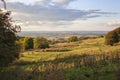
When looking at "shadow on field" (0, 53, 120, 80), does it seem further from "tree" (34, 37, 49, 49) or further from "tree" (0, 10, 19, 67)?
"tree" (34, 37, 49, 49)

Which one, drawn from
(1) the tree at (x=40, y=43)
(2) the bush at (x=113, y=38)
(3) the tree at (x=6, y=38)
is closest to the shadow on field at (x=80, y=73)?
(3) the tree at (x=6, y=38)

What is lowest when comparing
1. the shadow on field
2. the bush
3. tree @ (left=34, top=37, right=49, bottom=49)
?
tree @ (left=34, top=37, right=49, bottom=49)

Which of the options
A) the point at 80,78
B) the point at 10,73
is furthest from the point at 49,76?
the point at 10,73

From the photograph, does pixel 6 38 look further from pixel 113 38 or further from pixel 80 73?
pixel 113 38

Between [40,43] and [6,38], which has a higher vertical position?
[6,38]

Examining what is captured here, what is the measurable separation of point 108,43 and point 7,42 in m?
38.0

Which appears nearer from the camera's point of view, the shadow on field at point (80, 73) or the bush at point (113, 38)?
the shadow on field at point (80, 73)

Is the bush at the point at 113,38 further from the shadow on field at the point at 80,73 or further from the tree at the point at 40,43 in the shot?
the shadow on field at the point at 80,73

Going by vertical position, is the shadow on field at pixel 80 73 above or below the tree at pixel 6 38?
below

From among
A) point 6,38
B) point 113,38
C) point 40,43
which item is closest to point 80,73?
point 6,38

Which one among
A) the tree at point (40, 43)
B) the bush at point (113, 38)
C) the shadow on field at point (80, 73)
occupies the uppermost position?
the bush at point (113, 38)

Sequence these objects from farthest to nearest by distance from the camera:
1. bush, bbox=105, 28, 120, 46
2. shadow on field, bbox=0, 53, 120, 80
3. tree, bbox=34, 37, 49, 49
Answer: tree, bbox=34, 37, 49, 49
bush, bbox=105, 28, 120, 46
shadow on field, bbox=0, 53, 120, 80

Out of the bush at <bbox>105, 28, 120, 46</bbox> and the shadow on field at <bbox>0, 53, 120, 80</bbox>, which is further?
the bush at <bbox>105, 28, 120, 46</bbox>

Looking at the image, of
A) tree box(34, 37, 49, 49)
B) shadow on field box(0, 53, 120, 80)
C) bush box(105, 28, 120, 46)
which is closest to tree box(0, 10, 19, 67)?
shadow on field box(0, 53, 120, 80)
